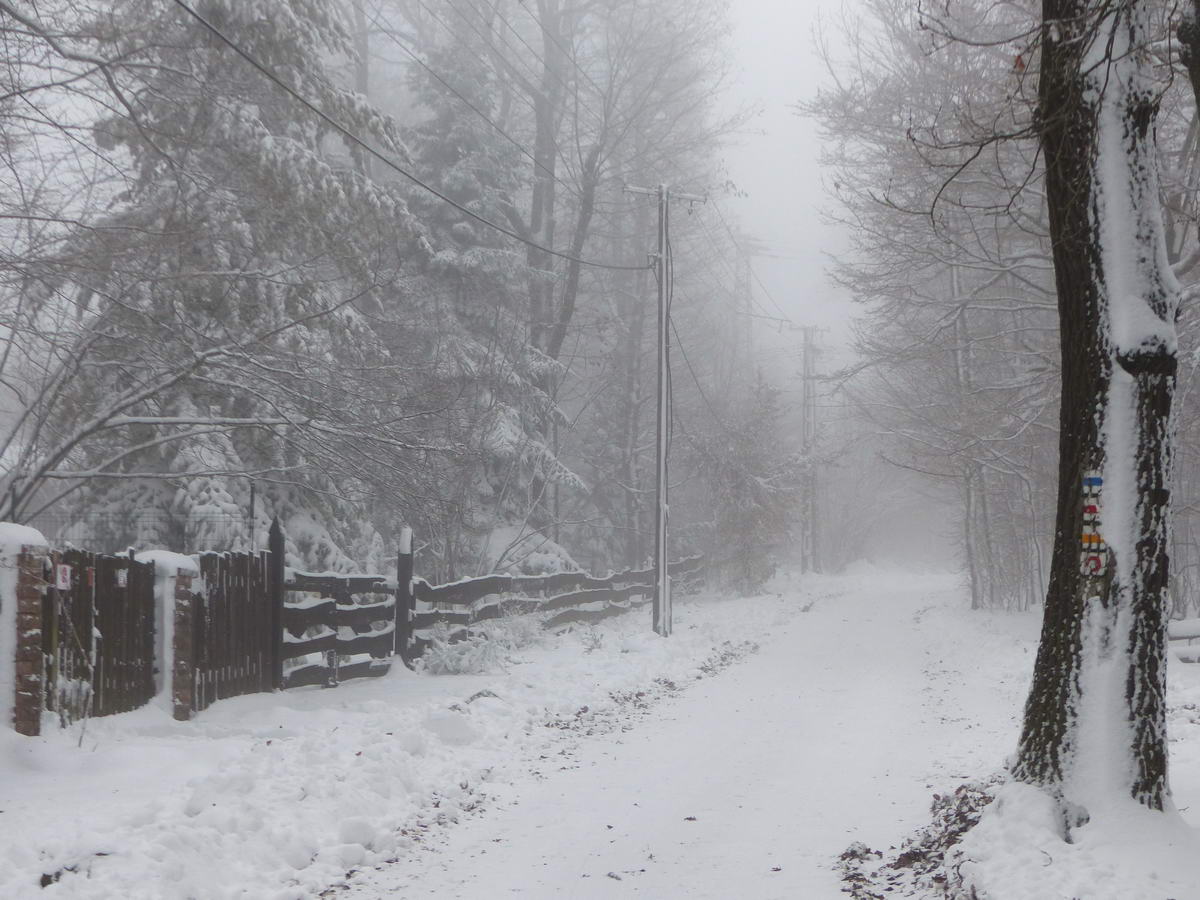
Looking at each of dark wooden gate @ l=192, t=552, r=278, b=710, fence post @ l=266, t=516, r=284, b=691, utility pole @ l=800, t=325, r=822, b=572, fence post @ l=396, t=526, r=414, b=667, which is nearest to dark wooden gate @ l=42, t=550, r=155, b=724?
dark wooden gate @ l=192, t=552, r=278, b=710

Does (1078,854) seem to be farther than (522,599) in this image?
No

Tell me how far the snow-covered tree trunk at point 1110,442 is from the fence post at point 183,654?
249 inches

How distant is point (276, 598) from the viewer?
989cm

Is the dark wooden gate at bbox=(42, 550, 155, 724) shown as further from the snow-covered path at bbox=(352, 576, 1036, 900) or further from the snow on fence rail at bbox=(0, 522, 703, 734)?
the snow-covered path at bbox=(352, 576, 1036, 900)

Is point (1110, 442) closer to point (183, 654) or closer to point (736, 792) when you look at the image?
point (736, 792)

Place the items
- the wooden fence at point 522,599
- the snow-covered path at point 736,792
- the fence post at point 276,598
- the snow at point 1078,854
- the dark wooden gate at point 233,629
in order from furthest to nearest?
the wooden fence at point 522,599
the fence post at point 276,598
the dark wooden gate at point 233,629
the snow-covered path at point 736,792
the snow at point 1078,854

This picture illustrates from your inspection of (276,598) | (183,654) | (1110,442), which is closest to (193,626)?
(183,654)

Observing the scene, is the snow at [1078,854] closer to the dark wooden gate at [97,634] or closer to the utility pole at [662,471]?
the dark wooden gate at [97,634]

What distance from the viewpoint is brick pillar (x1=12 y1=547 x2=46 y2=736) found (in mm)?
6105

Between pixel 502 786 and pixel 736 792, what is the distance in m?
1.73

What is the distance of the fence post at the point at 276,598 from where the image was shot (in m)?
9.86

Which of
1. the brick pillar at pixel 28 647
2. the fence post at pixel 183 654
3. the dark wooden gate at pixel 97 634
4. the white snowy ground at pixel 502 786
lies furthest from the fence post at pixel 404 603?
the brick pillar at pixel 28 647

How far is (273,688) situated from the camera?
9852 mm

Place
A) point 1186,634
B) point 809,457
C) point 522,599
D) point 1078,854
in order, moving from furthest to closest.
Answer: point 809,457, point 522,599, point 1186,634, point 1078,854
